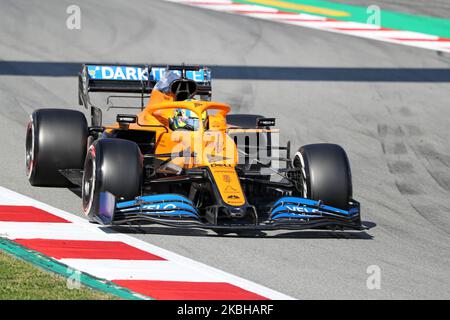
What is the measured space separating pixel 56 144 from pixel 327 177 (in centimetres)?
317

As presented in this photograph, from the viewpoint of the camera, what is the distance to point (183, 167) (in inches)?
482

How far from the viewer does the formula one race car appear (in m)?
11.4

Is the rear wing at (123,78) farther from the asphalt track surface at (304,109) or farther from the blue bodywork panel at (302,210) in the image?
the blue bodywork panel at (302,210)

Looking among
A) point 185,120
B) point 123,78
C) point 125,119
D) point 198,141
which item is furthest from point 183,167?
point 123,78

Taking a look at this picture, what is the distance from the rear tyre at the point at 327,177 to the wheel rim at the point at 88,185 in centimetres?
222

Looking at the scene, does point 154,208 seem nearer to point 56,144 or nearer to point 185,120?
point 185,120

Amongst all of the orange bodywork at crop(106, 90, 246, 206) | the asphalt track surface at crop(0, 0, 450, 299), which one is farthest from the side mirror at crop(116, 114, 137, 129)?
the asphalt track surface at crop(0, 0, 450, 299)

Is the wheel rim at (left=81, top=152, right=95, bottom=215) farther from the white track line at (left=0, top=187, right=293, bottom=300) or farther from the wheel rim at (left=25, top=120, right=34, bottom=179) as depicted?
the wheel rim at (left=25, top=120, right=34, bottom=179)

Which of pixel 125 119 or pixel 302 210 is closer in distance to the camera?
pixel 302 210

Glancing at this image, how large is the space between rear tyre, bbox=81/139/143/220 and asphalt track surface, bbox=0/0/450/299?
430mm

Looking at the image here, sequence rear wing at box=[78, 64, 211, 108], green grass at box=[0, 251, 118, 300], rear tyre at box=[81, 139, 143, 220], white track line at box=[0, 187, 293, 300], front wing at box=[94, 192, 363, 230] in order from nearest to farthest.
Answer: green grass at box=[0, 251, 118, 300] < white track line at box=[0, 187, 293, 300] < front wing at box=[94, 192, 363, 230] < rear tyre at box=[81, 139, 143, 220] < rear wing at box=[78, 64, 211, 108]

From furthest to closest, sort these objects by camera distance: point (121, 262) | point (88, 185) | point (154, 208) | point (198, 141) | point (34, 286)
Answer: point (198, 141) < point (88, 185) < point (154, 208) < point (121, 262) < point (34, 286)

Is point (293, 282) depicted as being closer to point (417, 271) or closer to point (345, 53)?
point (417, 271)
